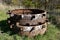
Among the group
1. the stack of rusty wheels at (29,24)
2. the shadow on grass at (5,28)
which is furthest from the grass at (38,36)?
the stack of rusty wheels at (29,24)

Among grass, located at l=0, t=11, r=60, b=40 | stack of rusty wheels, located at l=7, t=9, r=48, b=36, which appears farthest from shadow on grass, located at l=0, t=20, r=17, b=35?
stack of rusty wheels, located at l=7, t=9, r=48, b=36

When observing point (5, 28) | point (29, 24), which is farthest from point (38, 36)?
point (5, 28)

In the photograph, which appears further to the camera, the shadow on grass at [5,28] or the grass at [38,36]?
the shadow on grass at [5,28]

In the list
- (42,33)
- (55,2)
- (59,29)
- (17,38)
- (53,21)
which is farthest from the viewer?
(55,2)

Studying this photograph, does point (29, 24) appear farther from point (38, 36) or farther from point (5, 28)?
point (5, 28)

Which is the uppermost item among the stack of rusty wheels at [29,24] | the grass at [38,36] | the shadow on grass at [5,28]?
the stack of rusty wheels at [29,24]

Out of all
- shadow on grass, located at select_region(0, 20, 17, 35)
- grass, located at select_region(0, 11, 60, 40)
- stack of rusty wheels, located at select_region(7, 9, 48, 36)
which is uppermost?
stack of rusty wheels, located at select_region(7, 9, 48, 36)

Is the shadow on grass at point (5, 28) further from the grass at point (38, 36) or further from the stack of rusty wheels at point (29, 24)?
the stack of rusty wheels at point (29, 24)

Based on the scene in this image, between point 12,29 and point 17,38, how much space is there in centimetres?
58

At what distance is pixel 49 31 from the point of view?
5.68 meters

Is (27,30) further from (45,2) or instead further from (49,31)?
(45,2)

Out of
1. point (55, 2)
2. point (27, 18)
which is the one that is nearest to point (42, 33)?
point (27, 18)

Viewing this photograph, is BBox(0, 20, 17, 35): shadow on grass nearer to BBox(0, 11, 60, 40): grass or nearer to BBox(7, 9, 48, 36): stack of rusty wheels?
BBox(0, 11, 60, 40): grass

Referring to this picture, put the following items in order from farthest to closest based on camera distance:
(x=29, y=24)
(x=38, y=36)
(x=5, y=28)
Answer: (x=5, y=28), (x=29, y=24), (x=38, y=36)
